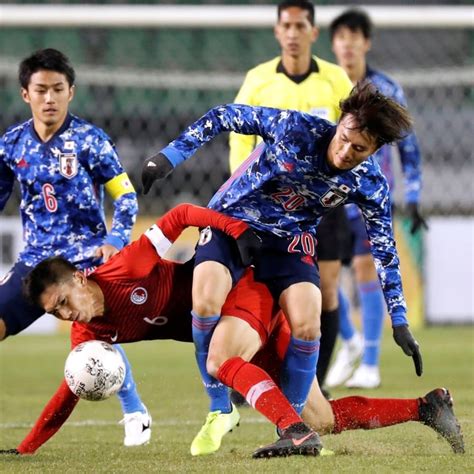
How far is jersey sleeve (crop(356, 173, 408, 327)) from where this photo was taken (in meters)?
5.25

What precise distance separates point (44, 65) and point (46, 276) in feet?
5.17

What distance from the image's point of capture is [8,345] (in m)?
12.1

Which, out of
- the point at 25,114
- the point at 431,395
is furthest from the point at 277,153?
the point at 25,114

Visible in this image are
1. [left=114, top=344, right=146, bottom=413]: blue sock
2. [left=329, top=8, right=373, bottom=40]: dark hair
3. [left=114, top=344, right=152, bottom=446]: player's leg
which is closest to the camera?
[left=114, top=344, right=152, bottom=446]: player's leg

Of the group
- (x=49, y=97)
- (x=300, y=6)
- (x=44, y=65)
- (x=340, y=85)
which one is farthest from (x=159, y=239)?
(x=300, y=6)

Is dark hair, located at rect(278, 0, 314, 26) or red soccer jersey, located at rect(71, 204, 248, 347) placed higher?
dark hair, located at rect(278, 0, 314, 26)

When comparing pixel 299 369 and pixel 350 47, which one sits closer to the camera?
pixel 299 369

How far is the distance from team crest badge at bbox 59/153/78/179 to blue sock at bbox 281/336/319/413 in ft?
4.81

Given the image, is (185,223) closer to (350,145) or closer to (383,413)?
(350,145)

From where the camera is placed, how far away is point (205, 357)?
212 inches

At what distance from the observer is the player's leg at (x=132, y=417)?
5836 mm

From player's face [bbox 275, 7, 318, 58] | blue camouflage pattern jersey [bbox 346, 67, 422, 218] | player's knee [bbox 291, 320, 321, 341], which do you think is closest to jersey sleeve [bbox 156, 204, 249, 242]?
player's knee [bbox 291, 320, 321, 341]

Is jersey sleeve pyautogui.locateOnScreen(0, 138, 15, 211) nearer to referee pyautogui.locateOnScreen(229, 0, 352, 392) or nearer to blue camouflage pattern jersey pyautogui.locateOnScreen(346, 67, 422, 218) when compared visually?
referee pyautogui.locateOnScreen(229, 0, 352, 392)

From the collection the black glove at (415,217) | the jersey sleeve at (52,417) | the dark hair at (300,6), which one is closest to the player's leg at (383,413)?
the jersey sleeve at (52,417)
